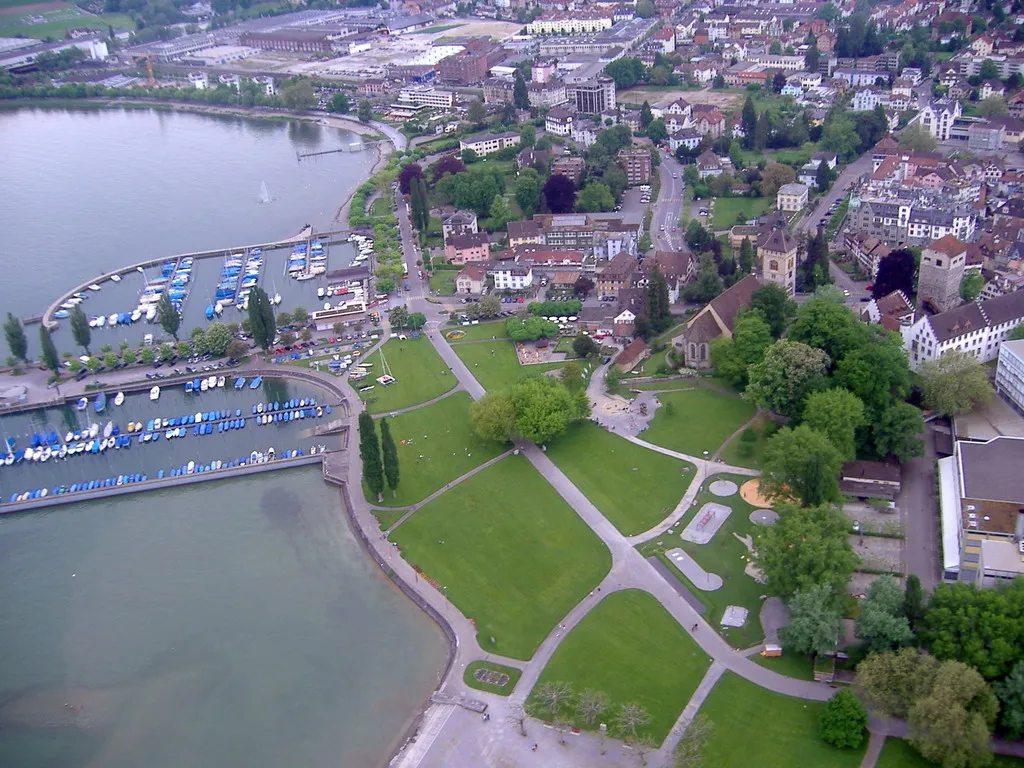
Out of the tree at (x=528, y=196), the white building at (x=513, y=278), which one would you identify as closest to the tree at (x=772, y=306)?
the white building at (x=513, y=278)

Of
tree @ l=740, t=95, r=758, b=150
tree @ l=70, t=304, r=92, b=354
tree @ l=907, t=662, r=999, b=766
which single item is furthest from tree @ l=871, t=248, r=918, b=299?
tree @ l=70, t=304, r=92, b=354

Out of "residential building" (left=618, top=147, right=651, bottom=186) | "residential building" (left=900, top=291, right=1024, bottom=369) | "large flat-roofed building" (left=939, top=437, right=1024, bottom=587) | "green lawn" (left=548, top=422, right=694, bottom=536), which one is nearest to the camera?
"large flat-roofed building" (left=939, top=437, right=1024, bottom=587)

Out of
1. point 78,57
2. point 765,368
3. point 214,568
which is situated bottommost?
point 214,568

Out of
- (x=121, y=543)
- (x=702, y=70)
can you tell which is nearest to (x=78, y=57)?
(x=702, y=70)

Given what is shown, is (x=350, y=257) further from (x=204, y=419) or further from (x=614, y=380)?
(x=614, y=380)

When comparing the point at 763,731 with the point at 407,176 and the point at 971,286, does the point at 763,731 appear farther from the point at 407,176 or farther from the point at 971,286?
the point at 407,176

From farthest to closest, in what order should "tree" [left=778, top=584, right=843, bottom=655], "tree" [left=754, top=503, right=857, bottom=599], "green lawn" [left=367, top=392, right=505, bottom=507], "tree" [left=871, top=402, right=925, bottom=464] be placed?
"green lawn" [left=367, top=392, right=505, bottom=507] → "tree" [left=871, top=402, right=925, bottom=464] → "tree" [left=754, top=503, right=857, bottom=599] → "tree" [left=778, top=584, right=843, bottom=655]

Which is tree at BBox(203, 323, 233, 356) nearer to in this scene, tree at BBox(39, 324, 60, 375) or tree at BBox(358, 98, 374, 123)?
tree at BBox(39, 324, 60, 375)
